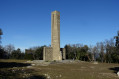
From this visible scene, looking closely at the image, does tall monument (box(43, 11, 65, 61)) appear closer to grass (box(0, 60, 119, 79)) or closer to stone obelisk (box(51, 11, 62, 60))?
stone obelisk (box(51, 11, 62, 60))

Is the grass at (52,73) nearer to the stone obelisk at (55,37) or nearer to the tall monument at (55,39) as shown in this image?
the tall monument at (55,39)

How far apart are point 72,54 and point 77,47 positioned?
462 centimetres

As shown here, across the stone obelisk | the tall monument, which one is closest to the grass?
the tall monument

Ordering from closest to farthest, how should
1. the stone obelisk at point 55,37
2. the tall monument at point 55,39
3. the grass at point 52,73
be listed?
the grass at point 52,73 → the tall monument at point 55,39 → the stone obelisk at point 55,37

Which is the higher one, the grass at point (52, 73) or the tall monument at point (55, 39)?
the tall monument at point (55, 39)

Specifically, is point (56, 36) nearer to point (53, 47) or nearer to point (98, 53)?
point (53, 47)

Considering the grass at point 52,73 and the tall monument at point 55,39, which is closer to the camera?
the grass at point 52,73

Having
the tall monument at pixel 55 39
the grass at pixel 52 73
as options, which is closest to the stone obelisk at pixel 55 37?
the tall monument at pixel 55 39

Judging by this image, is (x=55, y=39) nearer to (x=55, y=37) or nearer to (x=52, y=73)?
(x=55, y=37)

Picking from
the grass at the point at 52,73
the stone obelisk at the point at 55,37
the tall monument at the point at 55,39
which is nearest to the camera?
the grass at the point at 52,73

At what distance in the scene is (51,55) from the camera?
3600 centimetres

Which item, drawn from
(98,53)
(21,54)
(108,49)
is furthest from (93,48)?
(21,54)

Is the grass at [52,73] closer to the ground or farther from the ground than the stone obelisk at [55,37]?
closer to the ground

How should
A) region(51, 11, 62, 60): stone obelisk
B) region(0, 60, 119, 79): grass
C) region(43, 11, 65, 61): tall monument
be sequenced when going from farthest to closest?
region(51, 11, 62, 60): stone obelisk → region(43, 11, 65, 61): tall monument → region(0, 60, 119, 79): grass
